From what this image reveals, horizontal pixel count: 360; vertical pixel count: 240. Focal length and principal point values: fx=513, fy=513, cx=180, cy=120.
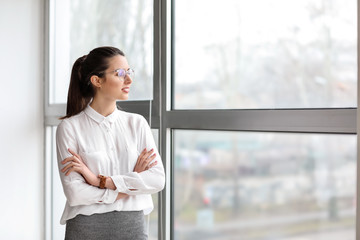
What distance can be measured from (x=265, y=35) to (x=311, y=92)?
0.35 meters

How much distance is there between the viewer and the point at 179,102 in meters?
2.66

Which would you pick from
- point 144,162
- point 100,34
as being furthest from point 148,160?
point 100,34

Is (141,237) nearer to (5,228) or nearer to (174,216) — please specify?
(174,216)

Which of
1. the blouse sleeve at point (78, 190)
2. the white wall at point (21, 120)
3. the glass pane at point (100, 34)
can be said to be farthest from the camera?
the white wall at point (21, 120)

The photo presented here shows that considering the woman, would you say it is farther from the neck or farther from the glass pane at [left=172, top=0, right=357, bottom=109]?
the glass pane at [left=172, top=0, right=357, bottom=109]

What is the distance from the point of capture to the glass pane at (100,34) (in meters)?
2.77

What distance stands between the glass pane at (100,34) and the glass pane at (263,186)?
1.45 feet

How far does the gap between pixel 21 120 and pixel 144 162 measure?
1562mm

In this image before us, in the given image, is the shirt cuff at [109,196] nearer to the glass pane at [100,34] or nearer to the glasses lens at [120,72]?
the glasses lens at [120,72]

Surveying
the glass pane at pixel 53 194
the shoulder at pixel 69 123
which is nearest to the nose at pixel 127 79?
the shoulder at pixel 69 123

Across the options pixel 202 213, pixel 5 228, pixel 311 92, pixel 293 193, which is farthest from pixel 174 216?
pixel 5 228

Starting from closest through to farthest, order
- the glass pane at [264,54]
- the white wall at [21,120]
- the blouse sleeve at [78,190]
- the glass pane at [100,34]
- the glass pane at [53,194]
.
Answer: the glass pane at [264,54] → the blouse sleeve at [78,190] → the glass pane at [100,34] → the white wall at [21,120] → the glass pane at [53,194]

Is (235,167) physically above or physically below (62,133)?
below

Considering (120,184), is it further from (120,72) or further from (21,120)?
(21,120)
